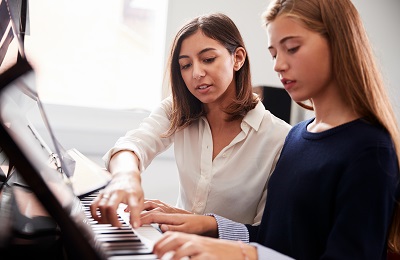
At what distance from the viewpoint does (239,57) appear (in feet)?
5.40

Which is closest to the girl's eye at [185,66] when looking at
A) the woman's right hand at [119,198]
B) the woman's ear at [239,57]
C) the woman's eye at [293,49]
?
the woman's ear at [239,57]

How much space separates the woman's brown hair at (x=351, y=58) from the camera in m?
0.99

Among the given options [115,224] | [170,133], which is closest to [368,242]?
[115,224]

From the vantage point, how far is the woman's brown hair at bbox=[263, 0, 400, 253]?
99cm

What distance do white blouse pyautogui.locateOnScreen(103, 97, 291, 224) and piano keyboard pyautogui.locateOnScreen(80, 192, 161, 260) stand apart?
1.45 ft

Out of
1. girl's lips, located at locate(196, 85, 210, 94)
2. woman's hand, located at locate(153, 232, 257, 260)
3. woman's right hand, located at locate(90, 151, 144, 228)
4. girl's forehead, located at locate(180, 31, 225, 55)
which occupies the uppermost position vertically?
girl's forehead, located at locate(180, 31, 225, 55)

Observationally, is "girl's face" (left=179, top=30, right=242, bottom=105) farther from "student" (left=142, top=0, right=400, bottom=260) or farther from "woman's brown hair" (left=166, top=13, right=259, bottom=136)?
"student" (left=142, top=0, right=400, bottom=260)

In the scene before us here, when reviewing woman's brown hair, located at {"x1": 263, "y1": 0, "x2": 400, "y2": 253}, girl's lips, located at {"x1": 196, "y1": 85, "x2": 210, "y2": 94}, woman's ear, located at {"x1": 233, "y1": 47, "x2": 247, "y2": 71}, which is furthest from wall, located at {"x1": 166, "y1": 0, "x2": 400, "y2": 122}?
woman's brown hair, located at {"x1": 263, "y1": 0, "x2": 400, "y2": 253}

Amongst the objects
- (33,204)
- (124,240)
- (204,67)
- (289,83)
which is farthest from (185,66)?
(33,204)

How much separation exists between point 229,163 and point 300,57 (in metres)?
0.55

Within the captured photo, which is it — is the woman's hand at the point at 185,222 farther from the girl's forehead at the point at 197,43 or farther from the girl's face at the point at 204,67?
the girl's forehead at the point at 197,43

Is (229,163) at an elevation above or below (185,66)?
below

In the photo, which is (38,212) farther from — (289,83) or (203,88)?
(203,88)

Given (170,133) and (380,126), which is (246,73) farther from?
(380,126)
